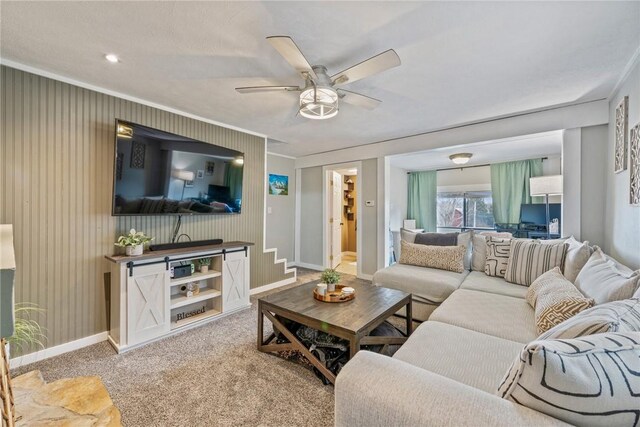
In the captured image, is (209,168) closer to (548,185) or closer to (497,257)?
(497,257)

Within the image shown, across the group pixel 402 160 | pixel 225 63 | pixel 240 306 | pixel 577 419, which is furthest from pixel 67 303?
pixel 402 160

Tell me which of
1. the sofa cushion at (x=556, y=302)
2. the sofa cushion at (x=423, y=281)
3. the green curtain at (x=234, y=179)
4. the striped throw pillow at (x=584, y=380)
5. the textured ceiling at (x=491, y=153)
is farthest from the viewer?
the textured ceiling at (x=491, y=153)

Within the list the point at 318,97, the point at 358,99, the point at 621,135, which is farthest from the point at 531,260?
the point at 318,97

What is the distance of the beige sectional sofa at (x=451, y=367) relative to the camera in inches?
30.4

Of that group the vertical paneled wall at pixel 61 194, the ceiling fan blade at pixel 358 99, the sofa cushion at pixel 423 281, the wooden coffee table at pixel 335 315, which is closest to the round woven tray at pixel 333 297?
the wooden coffee table at pixel 335 315

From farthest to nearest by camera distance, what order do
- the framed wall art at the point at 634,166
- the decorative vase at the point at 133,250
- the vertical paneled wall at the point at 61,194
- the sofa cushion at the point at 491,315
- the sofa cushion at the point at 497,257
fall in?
1. the sofa cushion at the point at 497,257
2. the decorative vase at the point at 133,250
3. the vertical paneled wall at the point at 61,194
4. the framed wall art at the point at 634,166
5. the sofa cushion at the point at 491,315

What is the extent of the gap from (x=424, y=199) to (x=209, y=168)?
5.35 metres

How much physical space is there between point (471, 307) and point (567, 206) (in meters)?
1.91

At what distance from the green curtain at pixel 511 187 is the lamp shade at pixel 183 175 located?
585 centimetres

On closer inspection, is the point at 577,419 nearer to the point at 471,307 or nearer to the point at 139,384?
the point at 471,307

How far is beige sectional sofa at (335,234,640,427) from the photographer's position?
2.53ft

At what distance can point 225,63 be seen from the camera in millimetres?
2016

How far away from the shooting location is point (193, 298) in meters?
2.79

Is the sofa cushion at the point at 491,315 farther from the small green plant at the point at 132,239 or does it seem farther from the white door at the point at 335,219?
the white door at the point at 335,219
